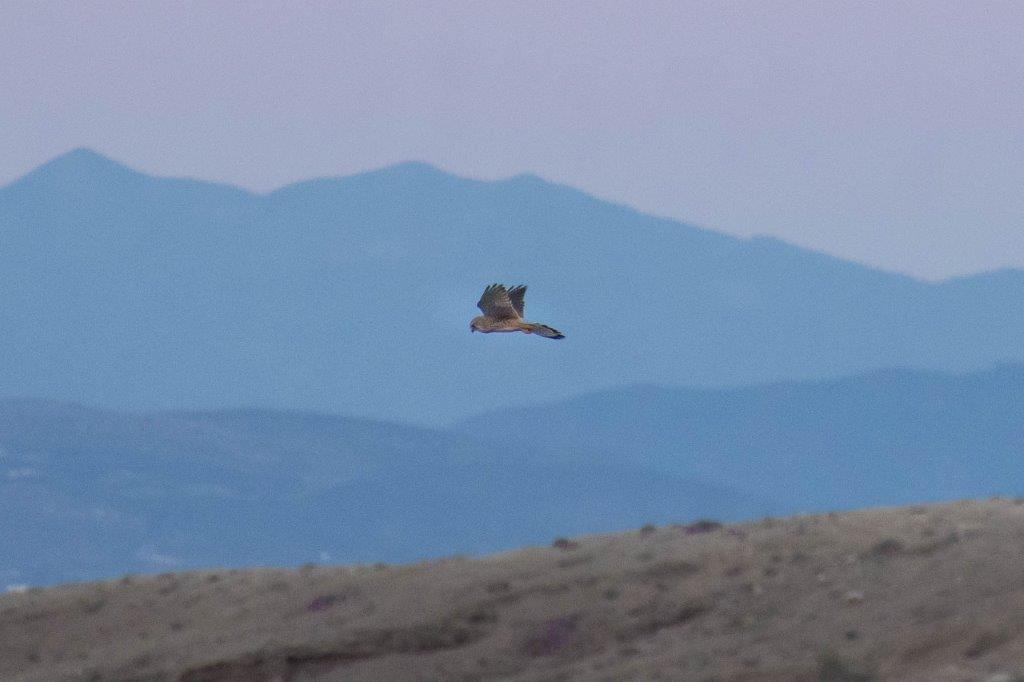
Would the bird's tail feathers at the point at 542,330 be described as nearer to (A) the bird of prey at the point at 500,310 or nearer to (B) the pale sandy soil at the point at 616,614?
(A) the bird of prey at the point at 500,310

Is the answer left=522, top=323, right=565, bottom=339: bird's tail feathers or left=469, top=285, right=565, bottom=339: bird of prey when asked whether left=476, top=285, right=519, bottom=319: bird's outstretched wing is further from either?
left=522, top=323, right=565, bottom=339: bird's tail feathers

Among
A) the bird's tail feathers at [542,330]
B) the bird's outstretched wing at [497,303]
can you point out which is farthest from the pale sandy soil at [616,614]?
the bird's outstretched wing at [497,303]

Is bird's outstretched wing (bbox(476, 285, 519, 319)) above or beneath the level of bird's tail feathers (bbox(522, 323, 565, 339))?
above

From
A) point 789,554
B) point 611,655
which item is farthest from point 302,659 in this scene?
point 789,554

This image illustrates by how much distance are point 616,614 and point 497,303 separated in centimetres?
767

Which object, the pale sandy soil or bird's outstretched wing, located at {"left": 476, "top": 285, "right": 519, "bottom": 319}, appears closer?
bird's outstretched wing, located at {"left": 476, "top": 285, "right": 519, "bottom": 319}

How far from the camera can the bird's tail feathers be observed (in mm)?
19656

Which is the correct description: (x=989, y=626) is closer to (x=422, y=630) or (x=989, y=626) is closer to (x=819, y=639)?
(x=819, y=639)

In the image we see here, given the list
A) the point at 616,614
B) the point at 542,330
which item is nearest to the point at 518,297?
the point at 542,330

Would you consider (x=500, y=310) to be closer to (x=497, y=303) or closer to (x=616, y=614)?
(x=497, y=303)

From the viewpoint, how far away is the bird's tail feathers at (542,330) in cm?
1966

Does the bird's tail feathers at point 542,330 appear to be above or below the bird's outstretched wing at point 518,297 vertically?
below

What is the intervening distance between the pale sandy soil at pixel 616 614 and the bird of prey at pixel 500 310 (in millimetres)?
5077

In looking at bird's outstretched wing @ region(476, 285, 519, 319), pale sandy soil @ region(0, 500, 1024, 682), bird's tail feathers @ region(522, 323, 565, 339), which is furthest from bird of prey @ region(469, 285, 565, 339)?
pale sandy soil @ region(0, 500, 1024, 682)
